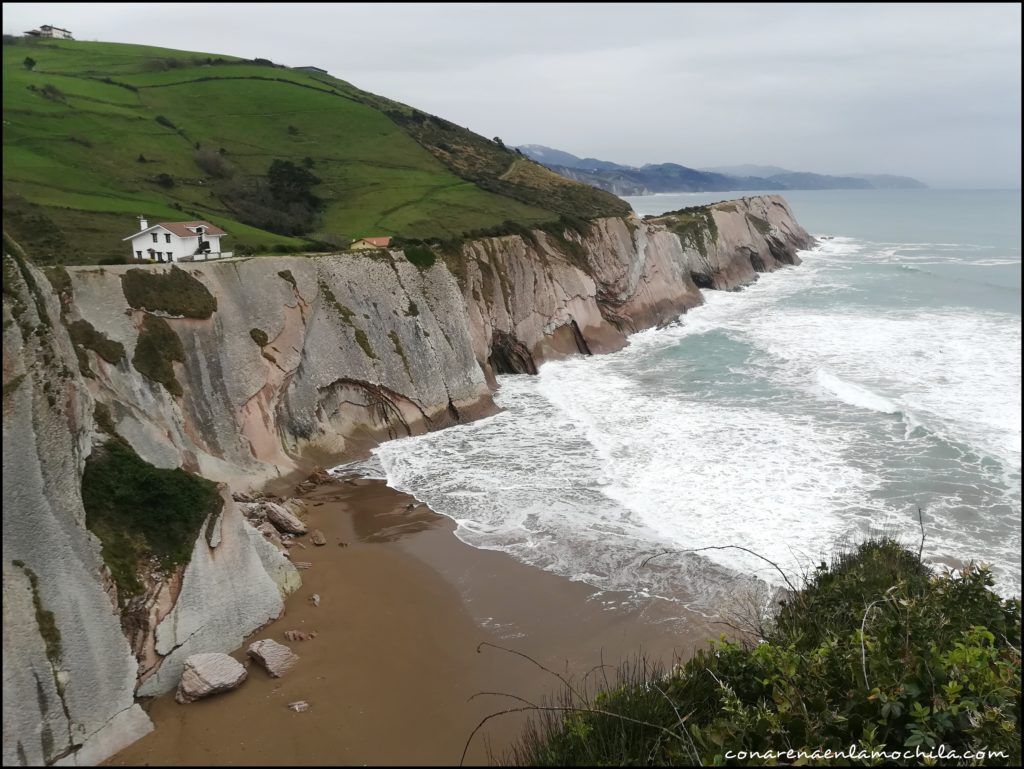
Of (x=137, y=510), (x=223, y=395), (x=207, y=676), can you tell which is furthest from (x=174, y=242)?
(x=207, y=676)

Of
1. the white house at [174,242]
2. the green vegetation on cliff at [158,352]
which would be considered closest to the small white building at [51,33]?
the white house at [174,242]

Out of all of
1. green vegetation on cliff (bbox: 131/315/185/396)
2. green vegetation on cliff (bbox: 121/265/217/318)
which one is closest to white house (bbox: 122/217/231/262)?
green vegetation on cliff (bbox: 121/265/217/318)

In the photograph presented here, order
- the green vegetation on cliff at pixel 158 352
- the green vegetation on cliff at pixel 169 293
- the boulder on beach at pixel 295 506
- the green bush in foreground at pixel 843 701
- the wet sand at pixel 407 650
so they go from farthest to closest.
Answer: the green vegetation on cliff at pixel 169 293
the green vegetation on cliff at pixel 158 352
the boulder on beach at pixel 295 506
the wet sand at pixel 407 650
the green bush in foreground at pixel 843 701

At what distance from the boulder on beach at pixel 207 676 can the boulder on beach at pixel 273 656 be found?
352 millimetres

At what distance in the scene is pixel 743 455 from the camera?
62.1 feet

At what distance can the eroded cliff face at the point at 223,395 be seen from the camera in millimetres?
8641

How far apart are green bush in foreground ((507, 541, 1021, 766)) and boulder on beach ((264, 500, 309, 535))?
10105mm

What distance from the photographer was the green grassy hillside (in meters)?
33.3

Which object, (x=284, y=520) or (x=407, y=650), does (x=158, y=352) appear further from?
(x=407, y=650)

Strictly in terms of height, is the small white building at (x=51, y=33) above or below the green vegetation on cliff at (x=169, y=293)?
above

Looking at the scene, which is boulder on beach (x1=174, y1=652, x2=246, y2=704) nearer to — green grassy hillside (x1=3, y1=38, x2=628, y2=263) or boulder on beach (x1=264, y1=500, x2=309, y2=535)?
boulder on beach (x1=264, y1=500, x2=309, y2=535)

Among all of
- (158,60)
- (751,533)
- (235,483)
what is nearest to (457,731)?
(751,533)

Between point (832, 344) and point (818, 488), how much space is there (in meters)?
18.1

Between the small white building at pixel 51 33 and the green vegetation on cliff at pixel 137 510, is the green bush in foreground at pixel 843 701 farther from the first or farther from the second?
the small white building at pixel 51 33
